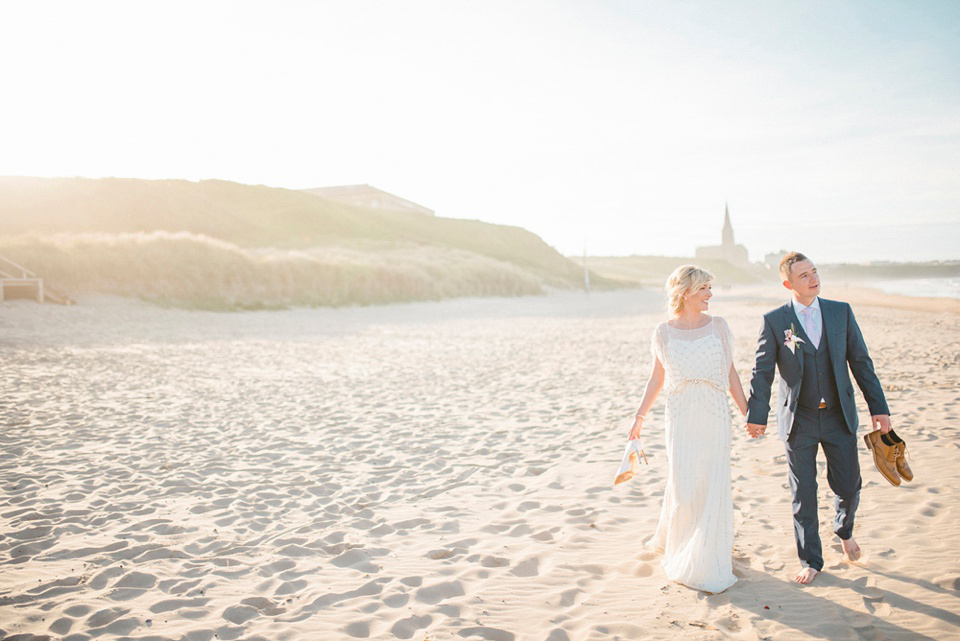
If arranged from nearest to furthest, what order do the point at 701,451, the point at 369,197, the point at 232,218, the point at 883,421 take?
the point at 883,421, the point at 701,451, the point at 232,218, the point at 369,197

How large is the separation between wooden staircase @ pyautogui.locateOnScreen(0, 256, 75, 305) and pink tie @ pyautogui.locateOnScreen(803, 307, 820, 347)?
24.8 m

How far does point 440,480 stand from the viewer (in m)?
6.16

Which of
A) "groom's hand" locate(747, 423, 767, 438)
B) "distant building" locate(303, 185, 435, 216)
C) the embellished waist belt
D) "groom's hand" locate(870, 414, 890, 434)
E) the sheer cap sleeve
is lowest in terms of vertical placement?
"groom's hand" locate(747, 423, 767, 438)

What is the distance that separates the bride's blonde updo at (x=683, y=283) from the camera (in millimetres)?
3664

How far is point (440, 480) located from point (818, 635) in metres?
3.77

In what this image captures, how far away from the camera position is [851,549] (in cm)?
392

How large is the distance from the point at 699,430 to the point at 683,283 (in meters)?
0.97

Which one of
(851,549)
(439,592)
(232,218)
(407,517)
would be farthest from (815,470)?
(232,218)

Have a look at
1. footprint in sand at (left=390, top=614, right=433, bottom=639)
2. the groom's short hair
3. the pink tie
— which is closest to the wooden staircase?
footprint in sand at (left=390, top=614, right=433, bottom=639)

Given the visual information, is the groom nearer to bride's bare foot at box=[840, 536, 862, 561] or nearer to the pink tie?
the pink tie

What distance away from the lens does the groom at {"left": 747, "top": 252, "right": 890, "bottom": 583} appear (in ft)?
11.8

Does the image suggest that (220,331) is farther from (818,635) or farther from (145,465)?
(818,635)

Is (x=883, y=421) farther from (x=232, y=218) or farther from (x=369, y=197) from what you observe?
(x=369, y=197)

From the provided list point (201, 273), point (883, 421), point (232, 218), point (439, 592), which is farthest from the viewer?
point (232, 218)
